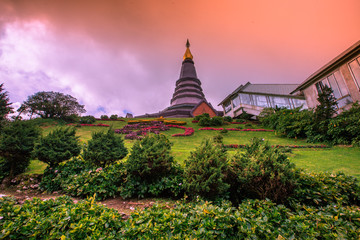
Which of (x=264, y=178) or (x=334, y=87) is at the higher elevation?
(x=334, y=87)

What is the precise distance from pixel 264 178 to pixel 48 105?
30.5 m

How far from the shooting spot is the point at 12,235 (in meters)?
1.97

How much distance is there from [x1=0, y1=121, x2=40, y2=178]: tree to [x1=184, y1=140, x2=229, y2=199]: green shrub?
5.72 metres

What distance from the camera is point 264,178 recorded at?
10.6 ft

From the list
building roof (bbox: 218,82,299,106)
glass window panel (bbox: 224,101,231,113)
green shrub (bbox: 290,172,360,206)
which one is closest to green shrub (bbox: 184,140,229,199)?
green shrub (bbox: 290,172,360,206)

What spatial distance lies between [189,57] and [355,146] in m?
42.3

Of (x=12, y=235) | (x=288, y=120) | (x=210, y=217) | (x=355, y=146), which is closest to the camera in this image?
(x=12, y=235)

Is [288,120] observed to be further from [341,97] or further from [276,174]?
[276,174]

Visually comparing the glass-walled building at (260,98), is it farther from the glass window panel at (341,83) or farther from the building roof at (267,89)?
the glass window panel at (341,83)

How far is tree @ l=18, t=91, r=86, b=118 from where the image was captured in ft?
80.0

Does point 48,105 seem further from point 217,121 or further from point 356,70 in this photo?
point 356,70

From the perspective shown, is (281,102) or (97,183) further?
(281,102)

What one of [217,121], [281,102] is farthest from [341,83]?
[217,121]

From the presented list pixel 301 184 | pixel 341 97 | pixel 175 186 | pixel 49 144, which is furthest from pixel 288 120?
pixel 49 144
